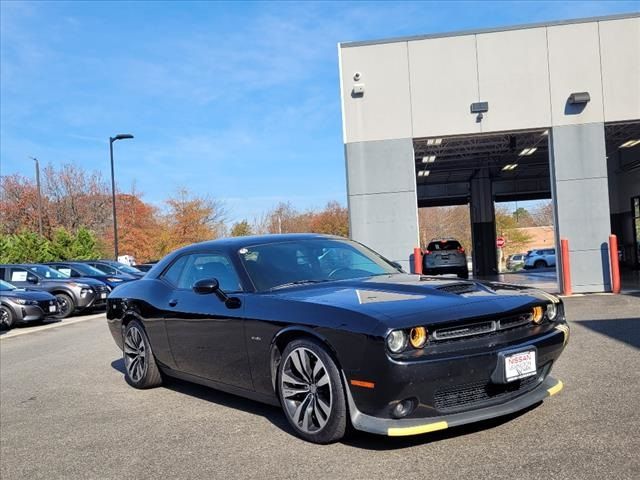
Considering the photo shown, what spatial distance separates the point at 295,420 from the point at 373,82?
11.5 m

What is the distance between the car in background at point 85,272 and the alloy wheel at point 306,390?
14.7m

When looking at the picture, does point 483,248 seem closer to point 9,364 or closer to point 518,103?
point 518,103

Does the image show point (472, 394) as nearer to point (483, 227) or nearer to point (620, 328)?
point (620, 328)

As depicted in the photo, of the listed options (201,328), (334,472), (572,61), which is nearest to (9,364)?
(201,328)

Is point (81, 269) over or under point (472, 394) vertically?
Answer: over

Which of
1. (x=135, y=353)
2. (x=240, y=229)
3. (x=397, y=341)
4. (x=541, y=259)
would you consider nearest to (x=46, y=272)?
(x=135, y=353)

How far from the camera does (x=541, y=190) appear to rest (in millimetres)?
30344

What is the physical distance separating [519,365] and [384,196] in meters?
10.9

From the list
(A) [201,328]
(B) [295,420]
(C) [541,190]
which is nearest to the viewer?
(B) [295,420]

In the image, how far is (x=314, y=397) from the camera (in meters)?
4.01

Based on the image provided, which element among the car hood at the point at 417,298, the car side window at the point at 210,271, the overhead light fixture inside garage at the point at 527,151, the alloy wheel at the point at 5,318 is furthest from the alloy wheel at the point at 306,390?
the overhead light fixture inside garage at the point at 527,151

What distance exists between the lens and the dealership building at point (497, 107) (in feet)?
45.3

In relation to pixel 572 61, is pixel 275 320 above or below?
below

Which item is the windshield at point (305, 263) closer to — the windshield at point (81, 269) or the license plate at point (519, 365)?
the license plate at point (519, 365)
